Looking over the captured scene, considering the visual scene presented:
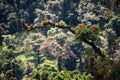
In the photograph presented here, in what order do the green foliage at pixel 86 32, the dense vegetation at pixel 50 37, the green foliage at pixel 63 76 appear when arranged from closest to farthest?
1. the green foliage at pixel 86 32
2. the green foliage at pixel 63 76
3. the dense vegetation at pixel 50 37

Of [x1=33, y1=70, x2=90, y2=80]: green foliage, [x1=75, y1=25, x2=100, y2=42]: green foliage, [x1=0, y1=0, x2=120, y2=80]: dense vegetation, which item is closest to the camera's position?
[x1=75, y1=25, x2=100, y2=42]: green foliage

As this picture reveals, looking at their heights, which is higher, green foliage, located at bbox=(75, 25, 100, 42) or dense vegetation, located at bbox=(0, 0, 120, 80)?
green foliage, located at bbox=(75, 25, 100, 42)

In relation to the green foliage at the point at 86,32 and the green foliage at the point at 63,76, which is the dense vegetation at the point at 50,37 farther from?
the green foliage at the point at 86,32

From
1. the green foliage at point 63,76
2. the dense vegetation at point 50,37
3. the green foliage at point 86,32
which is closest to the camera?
the green foliage at point 86,32

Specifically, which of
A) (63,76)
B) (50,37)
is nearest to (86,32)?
(63,76)

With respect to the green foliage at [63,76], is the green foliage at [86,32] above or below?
above

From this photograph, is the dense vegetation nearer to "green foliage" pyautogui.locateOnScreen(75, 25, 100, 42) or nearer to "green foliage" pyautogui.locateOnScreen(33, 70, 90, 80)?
"green foliage" pyautogui.locateOnScreen(33, 70, 90, 80)

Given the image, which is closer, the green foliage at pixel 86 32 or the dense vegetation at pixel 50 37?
the green foliage at pixel 86 32

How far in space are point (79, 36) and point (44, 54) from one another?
119 feet

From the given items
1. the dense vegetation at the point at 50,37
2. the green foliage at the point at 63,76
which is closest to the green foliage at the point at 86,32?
the green foliage at the point at 63,76

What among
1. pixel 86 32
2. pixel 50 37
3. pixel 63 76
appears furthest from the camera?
pixel 50 37

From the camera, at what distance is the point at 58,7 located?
65812mm

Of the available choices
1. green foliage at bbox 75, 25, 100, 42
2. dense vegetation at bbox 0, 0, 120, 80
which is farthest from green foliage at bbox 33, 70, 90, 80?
dense vegetation at bbox 0, 0, 120, 80

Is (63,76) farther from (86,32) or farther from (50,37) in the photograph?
(50,37)
